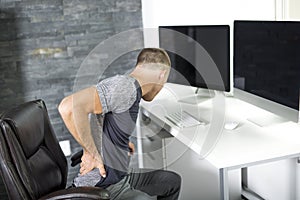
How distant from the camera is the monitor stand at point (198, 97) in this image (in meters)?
2.69

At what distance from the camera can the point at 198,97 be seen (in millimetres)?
2773

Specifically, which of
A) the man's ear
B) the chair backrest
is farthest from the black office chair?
the man's ear

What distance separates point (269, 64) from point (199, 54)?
567 mm

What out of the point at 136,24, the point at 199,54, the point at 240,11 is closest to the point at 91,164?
the point at 199,54

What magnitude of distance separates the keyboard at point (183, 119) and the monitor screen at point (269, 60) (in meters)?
0.33

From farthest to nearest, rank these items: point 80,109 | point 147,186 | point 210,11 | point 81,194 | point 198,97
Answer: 1. point 210,11
2. point 198,97
3. point 147,186
4. point 80,109
5. point 81,194

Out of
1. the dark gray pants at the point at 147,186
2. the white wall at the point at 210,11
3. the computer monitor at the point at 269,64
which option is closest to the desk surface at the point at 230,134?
the computer monitor at the point at 269,64

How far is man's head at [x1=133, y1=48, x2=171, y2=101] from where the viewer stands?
2.10 m

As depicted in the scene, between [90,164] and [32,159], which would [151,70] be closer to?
[90,164]

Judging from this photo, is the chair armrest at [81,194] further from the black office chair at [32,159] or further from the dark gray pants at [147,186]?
the dark gray pants at [147,186]

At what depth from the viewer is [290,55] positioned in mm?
1952

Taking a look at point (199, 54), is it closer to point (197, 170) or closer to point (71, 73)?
point (197, 170)

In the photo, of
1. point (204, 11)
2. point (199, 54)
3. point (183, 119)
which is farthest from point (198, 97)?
point (204, 11)

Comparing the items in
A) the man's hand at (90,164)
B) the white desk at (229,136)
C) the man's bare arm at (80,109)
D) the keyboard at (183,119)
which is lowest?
the man's hand at (90,164)
